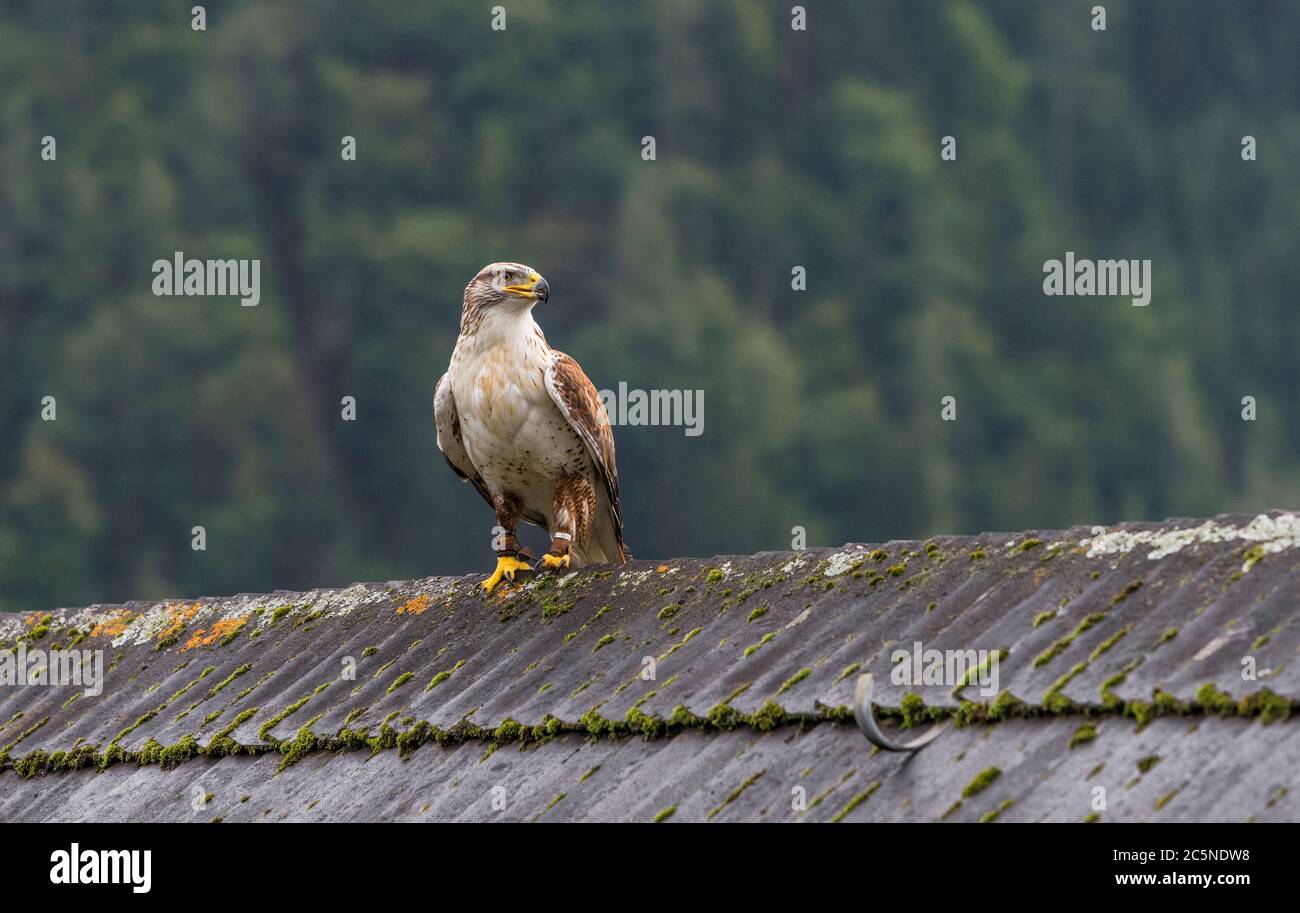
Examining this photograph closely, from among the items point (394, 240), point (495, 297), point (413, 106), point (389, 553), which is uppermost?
point (413, 106)

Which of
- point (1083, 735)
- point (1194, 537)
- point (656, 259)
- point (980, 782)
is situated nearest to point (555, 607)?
point (1194, 537)

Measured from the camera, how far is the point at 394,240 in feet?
192

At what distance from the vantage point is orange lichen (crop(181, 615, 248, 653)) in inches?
389

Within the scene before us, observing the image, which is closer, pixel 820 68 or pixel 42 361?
pixel 42 361

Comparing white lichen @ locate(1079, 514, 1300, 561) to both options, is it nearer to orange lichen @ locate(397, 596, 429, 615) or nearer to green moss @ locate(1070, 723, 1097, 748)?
green moss @ locate(1070, 723, 1097, 748)

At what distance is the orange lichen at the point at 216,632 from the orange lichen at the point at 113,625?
0.58m

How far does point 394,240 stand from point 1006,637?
52.2 meters

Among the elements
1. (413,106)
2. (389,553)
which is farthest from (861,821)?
(413,106)

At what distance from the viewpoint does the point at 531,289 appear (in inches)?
403

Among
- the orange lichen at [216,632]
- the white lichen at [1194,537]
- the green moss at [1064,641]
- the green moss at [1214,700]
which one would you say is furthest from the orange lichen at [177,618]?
the green moss at [1214,700]

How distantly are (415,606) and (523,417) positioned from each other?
3.39 feet

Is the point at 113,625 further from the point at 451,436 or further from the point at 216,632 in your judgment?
the point at 451,436

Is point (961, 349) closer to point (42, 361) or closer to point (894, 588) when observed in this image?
point (42, 361)

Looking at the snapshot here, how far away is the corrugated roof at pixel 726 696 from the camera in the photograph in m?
6.28
